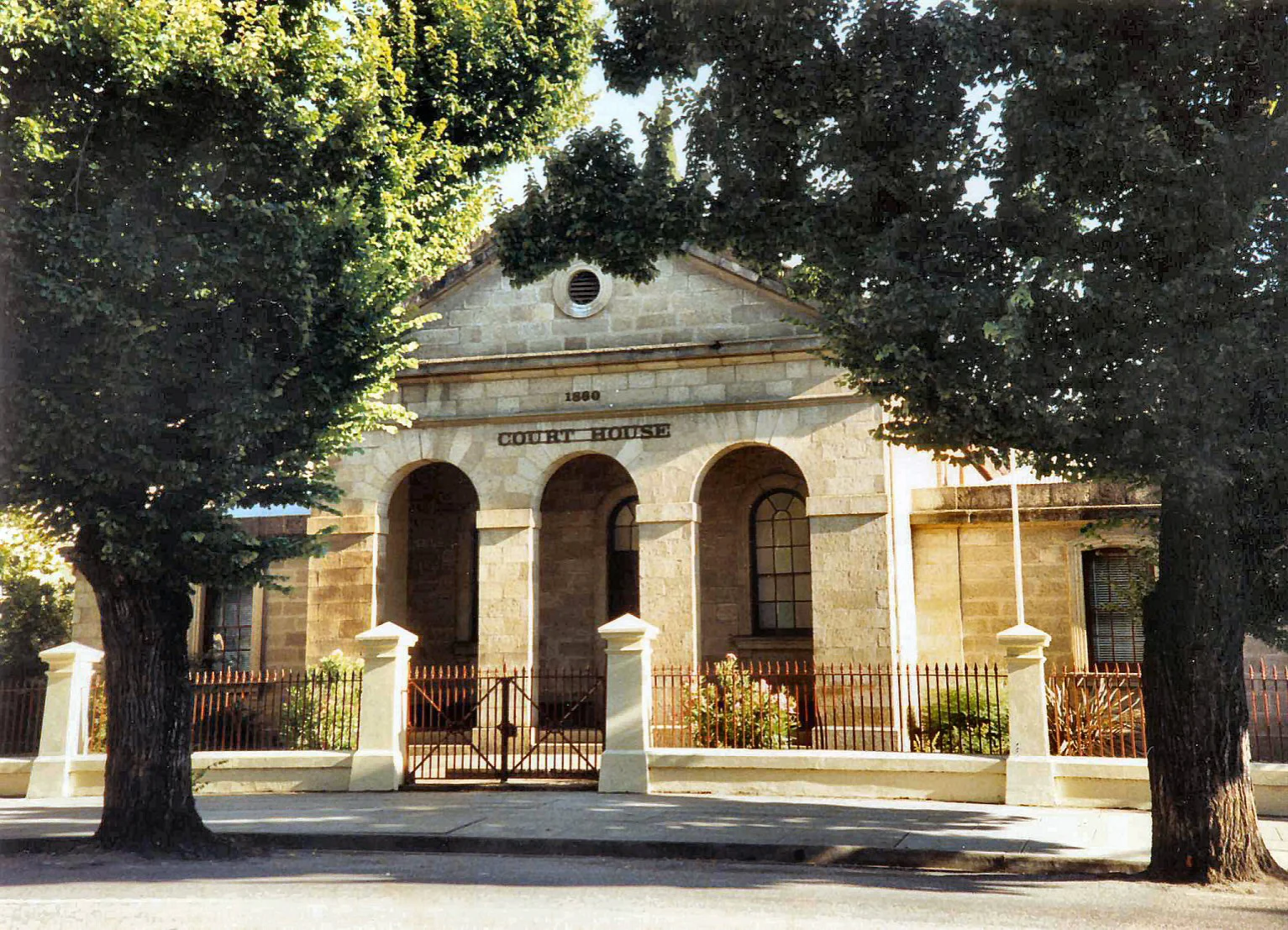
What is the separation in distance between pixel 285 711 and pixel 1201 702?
11741 mm

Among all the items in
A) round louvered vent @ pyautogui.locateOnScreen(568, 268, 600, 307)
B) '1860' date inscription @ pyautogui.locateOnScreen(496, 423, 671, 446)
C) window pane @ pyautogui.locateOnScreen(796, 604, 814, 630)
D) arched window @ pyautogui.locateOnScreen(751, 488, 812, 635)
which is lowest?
window pane @ pyautogui.locateOnScreen(796, 604, 814, 630)

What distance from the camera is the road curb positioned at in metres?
9.34

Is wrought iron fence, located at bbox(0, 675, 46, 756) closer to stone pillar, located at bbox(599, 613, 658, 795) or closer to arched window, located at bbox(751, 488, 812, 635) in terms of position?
stone pillar, located at bbox(599, 613, 658, 795)

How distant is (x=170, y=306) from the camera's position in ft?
32.9

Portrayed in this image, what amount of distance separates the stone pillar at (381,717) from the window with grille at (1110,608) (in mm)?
10226

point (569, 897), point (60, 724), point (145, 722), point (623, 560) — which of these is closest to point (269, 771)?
point (60, 724)

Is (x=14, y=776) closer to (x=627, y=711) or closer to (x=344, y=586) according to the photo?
(x=344, y=586)

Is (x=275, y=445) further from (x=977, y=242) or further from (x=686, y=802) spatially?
(x=977, y=242)

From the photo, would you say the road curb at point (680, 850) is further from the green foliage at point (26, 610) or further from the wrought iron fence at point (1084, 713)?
the green foliage at point (26, 610)

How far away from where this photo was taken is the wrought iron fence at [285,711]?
1484cm

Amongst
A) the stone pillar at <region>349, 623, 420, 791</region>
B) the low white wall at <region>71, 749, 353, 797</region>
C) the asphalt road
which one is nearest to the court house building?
the stone pillar at <region>349, 623, 420, 791</region>

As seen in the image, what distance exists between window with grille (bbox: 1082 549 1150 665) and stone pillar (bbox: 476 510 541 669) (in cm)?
840

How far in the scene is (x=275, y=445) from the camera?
36.4ft

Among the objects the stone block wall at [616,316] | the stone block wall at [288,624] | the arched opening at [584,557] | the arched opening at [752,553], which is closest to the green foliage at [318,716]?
the stone block wall at [288,624]
